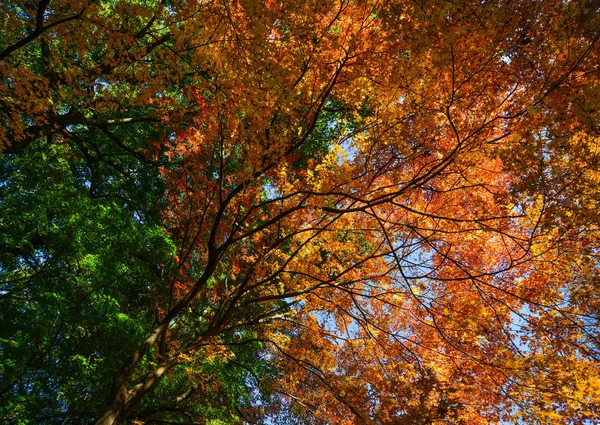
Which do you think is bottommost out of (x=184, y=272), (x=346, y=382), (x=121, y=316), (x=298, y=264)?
(x=121, y=316)

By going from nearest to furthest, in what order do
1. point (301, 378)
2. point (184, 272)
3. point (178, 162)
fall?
point (184, 272) < point (301, 378) < point (178, 162)

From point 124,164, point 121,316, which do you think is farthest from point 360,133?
point 124,164

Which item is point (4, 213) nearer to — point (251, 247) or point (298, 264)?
point (251, 247)

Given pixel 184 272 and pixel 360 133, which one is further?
pixel 184 272

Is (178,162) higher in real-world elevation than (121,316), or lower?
Answer: higher

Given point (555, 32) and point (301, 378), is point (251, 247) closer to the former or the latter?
point (301, 378)

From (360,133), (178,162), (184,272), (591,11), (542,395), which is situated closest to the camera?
(591,11)

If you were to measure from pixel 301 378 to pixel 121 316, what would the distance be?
4.56m

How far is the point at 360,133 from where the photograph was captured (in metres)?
7.04

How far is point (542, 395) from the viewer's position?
16.0 ft

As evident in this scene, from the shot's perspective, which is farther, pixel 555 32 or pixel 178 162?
pixel 178 162

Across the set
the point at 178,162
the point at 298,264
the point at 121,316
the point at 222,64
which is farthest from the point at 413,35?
the point at 178,162

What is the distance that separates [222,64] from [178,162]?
16.0ft

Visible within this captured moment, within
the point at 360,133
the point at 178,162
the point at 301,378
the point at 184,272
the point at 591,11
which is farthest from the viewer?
the point at 178,162
